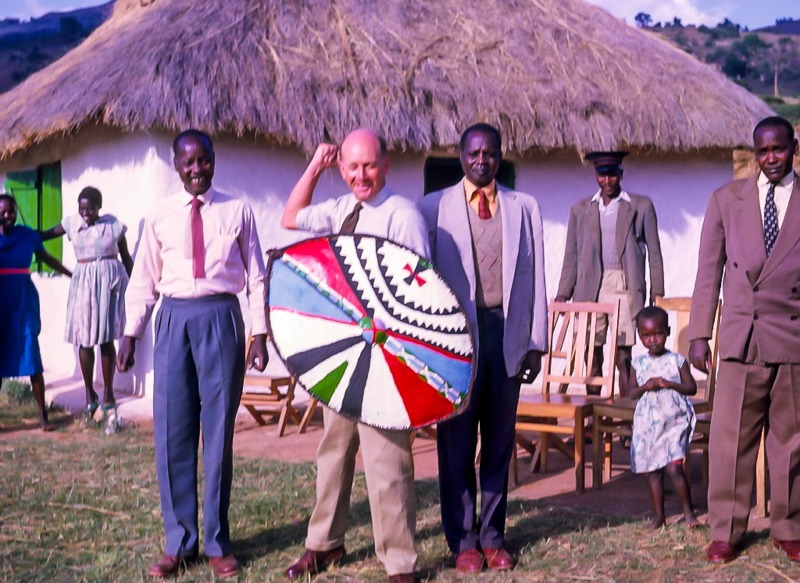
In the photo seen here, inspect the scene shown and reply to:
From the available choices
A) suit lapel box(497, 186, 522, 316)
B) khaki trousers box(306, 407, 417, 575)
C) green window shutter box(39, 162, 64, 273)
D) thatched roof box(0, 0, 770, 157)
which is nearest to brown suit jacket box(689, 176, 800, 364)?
suit lapel box(497, 186, 522, 316)

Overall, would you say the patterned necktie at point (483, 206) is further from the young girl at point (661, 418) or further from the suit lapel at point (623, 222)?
the suit lapel at point (623, 222)

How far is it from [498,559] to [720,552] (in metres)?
1.00

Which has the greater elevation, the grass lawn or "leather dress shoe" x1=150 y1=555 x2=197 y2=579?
"leather dress shoe" x1=150 y1=555 x2=197 y2=579

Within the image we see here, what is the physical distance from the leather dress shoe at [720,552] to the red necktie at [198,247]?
8.21ft

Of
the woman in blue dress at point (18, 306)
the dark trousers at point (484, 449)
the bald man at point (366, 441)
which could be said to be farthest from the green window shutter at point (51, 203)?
the dark trousers at point (484, 449)

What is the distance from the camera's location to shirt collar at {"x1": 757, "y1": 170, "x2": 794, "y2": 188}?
455 cm

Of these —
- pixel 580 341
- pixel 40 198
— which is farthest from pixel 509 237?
pixel 40 198

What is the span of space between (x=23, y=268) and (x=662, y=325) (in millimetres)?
5375

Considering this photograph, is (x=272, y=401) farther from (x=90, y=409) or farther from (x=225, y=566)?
(x=225, y=566)

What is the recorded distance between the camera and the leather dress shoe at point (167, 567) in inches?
170

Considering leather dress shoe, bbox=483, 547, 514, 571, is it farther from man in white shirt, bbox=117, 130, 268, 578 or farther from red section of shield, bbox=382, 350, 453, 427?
man in white shirt, bbox=117, 130, 268, 578

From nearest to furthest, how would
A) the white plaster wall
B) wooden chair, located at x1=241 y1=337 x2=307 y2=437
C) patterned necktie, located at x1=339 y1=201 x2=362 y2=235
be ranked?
patterned necktie, located at x1=339 y1=201 x2=362 y2=235, wooden chair, located at x1=241 y1=337 x2=307 y2=437, the white plaster wall

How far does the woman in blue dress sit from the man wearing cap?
4209mm

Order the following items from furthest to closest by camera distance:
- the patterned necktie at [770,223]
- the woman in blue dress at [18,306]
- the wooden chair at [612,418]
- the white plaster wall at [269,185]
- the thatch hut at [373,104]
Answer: the white plaster wall at [269,185]
the thatch hut at [373,104]
the woman in blue dress at [18,306]
the wooden chair at [612,418]
the patterned necktie at [770,223]
